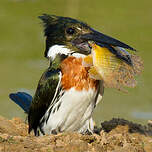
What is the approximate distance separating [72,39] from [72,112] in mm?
713

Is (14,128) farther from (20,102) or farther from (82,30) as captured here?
(82,30)

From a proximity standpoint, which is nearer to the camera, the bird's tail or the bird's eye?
the bird's eye

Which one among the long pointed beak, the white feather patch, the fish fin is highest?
the long pointed beak

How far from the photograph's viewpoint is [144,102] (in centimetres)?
873

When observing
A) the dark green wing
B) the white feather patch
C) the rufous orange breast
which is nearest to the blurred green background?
the dark green wing

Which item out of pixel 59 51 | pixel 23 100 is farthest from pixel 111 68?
pixel 23 100

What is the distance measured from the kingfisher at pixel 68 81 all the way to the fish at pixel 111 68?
47mm

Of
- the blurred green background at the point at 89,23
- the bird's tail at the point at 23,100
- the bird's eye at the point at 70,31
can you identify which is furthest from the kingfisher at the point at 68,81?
the blurred green background at the point at 89,23

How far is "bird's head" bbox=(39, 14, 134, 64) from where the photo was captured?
509cm

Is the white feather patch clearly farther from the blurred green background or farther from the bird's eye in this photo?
the blurred green background

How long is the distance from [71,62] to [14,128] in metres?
1.23

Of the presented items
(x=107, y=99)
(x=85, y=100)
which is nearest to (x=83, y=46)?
(x=85, y=100)

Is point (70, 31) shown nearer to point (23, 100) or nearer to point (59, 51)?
point (59, 51)

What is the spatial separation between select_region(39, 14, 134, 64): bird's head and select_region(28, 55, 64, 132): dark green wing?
0.13m
